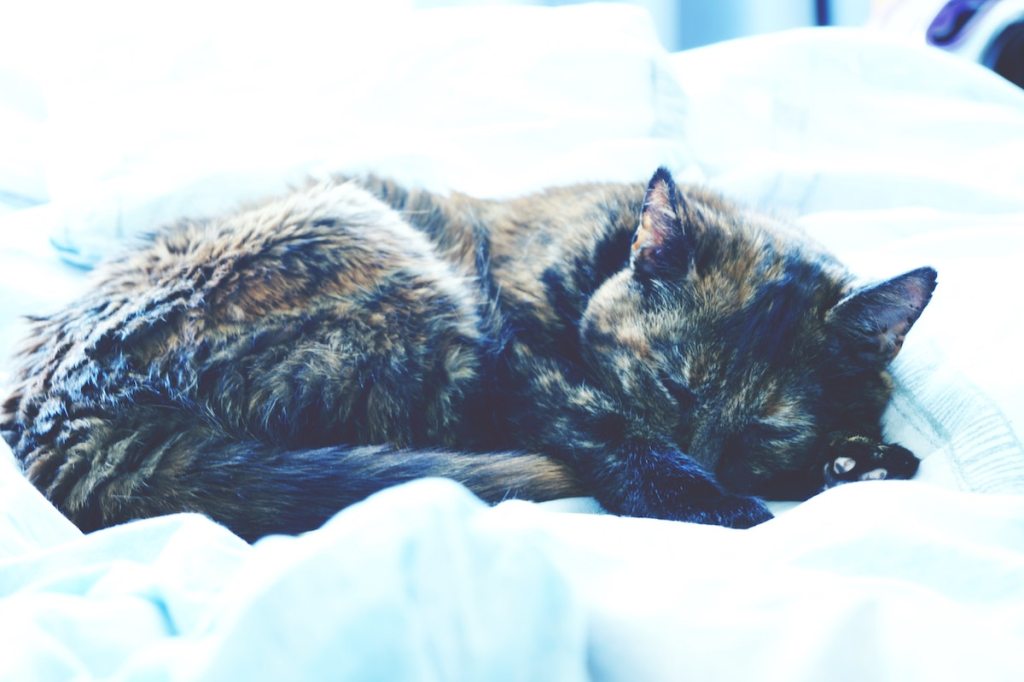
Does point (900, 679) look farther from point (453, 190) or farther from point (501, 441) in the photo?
point (453, 190)

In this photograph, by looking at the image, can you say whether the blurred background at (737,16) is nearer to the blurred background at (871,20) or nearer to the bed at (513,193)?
the blurred background at (871,20)

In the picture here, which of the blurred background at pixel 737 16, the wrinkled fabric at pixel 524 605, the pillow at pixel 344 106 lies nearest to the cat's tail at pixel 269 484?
the wrinkled fabric at pixel 524 605

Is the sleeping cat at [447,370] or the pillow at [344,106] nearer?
the sleeping cat at [447,370]

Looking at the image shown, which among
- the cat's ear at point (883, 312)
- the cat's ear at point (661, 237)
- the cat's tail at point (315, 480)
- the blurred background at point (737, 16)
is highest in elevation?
the blurred background at point (737, 16)

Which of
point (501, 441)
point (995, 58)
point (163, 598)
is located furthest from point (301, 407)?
point (995, 58)

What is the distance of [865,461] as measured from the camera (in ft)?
4.17

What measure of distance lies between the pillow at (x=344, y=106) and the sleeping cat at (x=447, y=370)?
32 cm

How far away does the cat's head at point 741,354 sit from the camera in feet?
4.40

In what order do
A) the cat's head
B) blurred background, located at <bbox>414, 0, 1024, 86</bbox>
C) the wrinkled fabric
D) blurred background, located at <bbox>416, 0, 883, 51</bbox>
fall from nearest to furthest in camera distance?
1. the wrinkled fabric
2. the cat's head
3. blurred background, located at <bbox>414, 0, 1024, 86</bbox>
4. blurred background, located at <bbox>416, 0, 883, 51</bbox>

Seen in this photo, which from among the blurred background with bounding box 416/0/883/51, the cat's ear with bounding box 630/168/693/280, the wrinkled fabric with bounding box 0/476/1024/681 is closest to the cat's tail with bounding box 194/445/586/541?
the wrinkled fabric with bounding box 0/476/1024/681

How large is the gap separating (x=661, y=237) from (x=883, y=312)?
0.39 metres

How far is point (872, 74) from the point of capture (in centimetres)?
239

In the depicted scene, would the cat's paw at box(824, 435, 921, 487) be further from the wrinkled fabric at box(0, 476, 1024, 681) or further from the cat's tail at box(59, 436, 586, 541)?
the cat's tail at box(59, 436, 586, 541)

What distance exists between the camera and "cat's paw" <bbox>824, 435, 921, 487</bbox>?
4.04 feet
